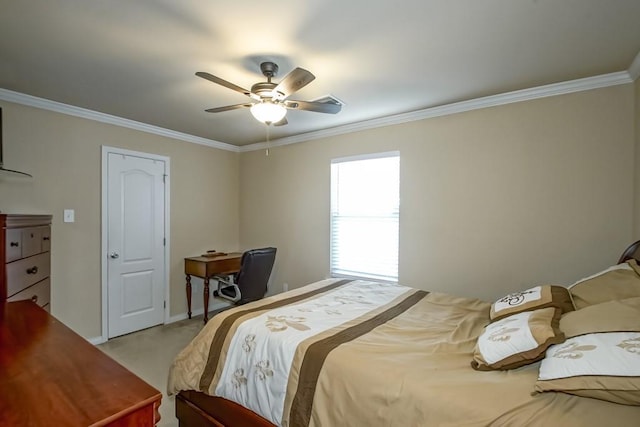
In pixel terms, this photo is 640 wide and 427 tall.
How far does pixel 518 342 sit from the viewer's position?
4.27ft

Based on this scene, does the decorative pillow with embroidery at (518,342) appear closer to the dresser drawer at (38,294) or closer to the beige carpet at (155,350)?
the beige carpet at (155,350)

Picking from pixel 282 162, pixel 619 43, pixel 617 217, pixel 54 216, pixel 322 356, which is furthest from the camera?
pixel 282 162

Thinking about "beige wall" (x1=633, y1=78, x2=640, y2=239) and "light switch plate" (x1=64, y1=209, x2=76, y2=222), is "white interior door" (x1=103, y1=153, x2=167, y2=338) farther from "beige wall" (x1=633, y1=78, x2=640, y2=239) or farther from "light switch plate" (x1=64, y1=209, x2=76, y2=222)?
"beige wall" (x1=633, y1=78, x2=640, y2=239)

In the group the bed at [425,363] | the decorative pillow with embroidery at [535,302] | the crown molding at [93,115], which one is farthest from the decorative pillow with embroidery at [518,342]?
the crown molding at [93,115]

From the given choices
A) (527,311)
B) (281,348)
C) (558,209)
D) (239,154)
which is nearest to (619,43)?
(558,209)

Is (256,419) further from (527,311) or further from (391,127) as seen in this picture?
(391,127)

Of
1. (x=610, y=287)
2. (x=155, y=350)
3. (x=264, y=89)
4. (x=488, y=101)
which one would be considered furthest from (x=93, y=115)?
(x=610, y=287)

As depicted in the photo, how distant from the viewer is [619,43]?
6.45 feet

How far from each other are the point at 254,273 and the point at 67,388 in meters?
2.73

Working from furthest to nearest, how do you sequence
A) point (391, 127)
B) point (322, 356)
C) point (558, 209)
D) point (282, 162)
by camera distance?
point (282, 162)
point (391, 127)
point (558, 209)
point (322, 356)

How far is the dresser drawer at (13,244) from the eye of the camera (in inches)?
77.7

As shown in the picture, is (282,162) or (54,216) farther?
(282,162)

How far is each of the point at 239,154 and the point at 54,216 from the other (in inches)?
96.6

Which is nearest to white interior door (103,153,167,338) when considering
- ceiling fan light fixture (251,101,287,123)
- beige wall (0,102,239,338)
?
beige wall (0,102,239,338)
